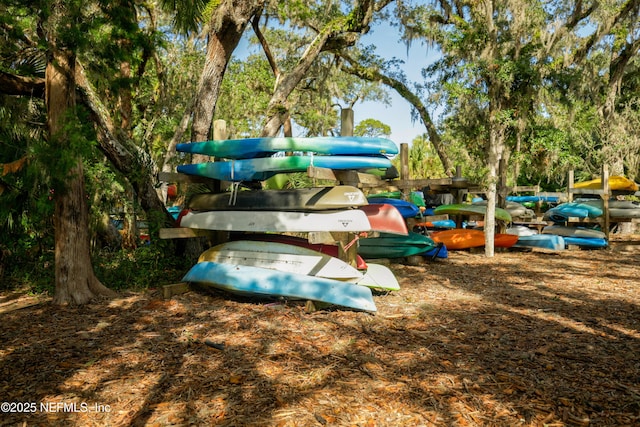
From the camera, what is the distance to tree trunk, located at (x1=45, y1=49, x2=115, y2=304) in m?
5.54

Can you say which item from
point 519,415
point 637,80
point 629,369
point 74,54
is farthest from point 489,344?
point 637,80

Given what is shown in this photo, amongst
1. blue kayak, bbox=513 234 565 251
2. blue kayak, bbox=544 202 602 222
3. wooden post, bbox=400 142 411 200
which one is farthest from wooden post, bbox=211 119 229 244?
blue kayak, bbox=544 202 602 222

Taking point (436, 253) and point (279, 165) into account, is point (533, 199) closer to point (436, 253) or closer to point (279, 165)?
point (436, 253)

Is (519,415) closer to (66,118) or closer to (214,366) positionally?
(214,366)

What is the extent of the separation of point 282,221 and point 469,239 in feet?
24.5

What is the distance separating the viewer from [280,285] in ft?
18.3

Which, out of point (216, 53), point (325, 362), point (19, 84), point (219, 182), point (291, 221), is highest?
point (216, 53)

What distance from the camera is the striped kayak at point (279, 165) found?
6.23m

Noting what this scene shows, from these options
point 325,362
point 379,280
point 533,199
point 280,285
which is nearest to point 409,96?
point 533,199

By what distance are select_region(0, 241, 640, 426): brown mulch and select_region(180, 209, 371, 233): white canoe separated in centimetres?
106

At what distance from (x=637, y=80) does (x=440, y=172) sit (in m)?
11.2

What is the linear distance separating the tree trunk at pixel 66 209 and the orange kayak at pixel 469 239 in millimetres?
8691

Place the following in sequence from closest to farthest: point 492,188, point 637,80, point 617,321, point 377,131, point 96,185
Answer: point 617,321 → point 96,185 → point 492,188 → point 637,80 → point 377,131

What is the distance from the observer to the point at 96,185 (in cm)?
757
